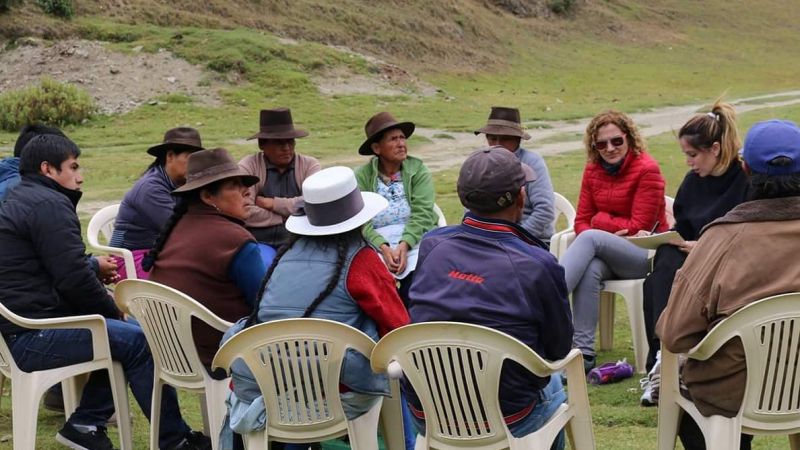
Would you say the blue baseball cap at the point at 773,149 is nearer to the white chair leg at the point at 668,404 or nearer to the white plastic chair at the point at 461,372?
the white chair leg at the point at 668,404

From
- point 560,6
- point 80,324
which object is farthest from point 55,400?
point 560,6

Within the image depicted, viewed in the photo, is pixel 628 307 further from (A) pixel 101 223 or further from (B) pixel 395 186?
(A) pixel 101 223

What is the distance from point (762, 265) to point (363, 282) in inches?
60.5

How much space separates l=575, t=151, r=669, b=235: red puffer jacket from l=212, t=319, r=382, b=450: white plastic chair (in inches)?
121

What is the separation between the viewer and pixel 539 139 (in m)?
21.6

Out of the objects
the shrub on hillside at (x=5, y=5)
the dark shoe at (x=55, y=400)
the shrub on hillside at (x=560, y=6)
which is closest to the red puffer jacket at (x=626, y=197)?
the dark shoe at (x=55, y=400)

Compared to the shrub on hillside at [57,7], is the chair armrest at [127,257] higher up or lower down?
lower down

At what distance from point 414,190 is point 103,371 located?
250cm

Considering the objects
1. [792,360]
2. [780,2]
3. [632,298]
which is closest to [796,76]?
[780,2]

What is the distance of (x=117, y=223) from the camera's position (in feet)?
22.0

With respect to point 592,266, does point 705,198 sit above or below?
above

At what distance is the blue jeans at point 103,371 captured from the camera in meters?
4.93

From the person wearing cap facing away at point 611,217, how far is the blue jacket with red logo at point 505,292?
8.27 feet

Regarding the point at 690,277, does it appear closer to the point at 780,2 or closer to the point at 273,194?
the point at 273,194
